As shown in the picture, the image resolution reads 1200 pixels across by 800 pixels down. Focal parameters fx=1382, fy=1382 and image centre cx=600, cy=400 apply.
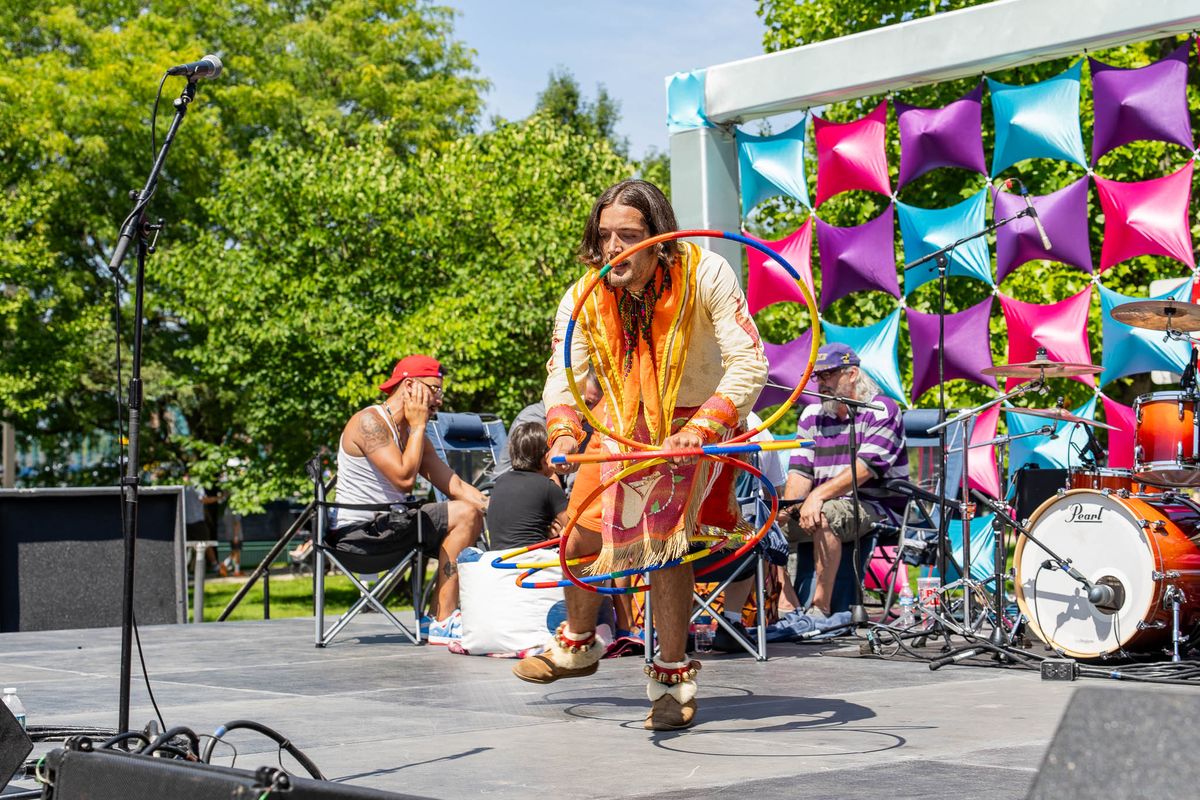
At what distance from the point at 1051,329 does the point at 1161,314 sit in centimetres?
274

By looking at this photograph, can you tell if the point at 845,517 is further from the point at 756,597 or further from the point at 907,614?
the point at 756,597

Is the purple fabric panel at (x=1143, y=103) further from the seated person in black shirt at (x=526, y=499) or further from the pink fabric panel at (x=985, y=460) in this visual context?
the seated person in black shirt at (x=526, y=499)

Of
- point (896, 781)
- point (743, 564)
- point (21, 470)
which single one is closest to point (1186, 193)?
point (743, 564)

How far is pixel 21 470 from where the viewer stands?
3197 centimetres

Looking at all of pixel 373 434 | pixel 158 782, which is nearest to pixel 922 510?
pixel 373 434

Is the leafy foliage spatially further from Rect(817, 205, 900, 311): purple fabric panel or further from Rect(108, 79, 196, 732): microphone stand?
Rect(108, 79, 196, 732): microphone stand

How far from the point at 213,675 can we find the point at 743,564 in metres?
2.61

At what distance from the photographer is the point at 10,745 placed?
303 cm

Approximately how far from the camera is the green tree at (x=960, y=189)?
15.4 m

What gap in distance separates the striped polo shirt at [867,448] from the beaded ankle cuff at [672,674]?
3.72 metres

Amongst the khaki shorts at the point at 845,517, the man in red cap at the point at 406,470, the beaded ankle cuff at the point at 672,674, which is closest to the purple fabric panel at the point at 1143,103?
the khaki shorts at the point at 845,517

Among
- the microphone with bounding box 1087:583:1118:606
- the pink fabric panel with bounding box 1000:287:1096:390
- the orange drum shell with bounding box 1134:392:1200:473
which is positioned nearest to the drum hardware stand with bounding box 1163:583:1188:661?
the microphone with bounding box 1087:583:1118:606

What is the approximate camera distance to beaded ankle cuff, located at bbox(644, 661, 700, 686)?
15.7 feet

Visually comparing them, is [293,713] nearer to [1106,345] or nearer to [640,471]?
[640,471]
